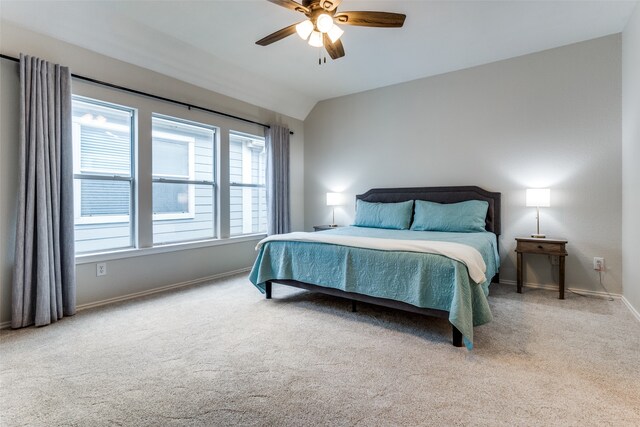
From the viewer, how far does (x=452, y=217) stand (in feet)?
12.4

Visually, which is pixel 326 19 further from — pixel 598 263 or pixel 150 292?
pixel 598 263

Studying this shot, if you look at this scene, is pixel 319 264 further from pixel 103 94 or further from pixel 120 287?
pixel 103 94

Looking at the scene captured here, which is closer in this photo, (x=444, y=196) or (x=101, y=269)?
(x=101, y=269)

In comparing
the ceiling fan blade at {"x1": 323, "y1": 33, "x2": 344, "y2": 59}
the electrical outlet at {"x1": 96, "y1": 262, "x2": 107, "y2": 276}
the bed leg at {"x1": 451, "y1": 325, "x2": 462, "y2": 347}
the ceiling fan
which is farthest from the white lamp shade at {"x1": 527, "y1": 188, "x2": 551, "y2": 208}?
the electrical outlet at {"x1": 96, "y1": 262, "x2": 107, "y2": 276}

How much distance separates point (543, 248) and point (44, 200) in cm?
483

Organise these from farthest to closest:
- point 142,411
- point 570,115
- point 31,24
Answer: point 570,115, point 31,24, point 142,411

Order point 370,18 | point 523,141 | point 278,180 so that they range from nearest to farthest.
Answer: point 370,18, point 523,141, point 278,180

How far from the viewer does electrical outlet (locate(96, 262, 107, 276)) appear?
3043mm

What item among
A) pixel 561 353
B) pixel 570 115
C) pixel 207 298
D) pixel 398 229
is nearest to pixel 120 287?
pixel 207 298

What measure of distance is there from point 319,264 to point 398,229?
162 cm

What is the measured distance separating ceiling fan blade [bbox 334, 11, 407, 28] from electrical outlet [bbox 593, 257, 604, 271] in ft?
10.7

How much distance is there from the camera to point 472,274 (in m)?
2.12

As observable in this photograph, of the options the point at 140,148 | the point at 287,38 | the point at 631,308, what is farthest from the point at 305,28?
the point at 631,308

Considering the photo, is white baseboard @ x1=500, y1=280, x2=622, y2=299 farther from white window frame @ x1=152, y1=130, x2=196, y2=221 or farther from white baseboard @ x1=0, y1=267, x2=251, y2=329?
white window frame @ x1=152, y1=130, x2=196, y2=221
